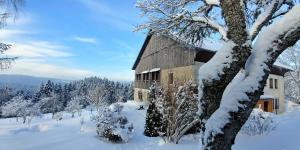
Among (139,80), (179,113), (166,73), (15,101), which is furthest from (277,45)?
(15,101)

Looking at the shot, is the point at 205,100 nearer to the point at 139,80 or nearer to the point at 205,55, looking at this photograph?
the point at 205,55

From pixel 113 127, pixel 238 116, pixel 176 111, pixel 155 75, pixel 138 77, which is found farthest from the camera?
pixel 138 77

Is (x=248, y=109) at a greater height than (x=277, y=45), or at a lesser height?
lesser

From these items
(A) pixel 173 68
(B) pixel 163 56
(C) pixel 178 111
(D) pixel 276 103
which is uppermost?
(B) pixel 163 56

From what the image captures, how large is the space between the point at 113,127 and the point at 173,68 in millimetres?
14769

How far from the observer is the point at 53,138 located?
13469 mm

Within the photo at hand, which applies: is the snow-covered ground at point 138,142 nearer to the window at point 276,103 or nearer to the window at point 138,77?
the window at point 276,103

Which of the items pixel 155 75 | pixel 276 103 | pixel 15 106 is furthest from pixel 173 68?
pixel 15 106

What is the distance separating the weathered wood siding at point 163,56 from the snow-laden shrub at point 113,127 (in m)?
7.25

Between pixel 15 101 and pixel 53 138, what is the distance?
3875cm

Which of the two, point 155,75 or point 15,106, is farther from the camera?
point 15,106

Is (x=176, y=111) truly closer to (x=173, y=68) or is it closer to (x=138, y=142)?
(x=138, y=142)

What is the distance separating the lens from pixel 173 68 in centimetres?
2783

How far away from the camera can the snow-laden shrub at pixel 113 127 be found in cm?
1373
